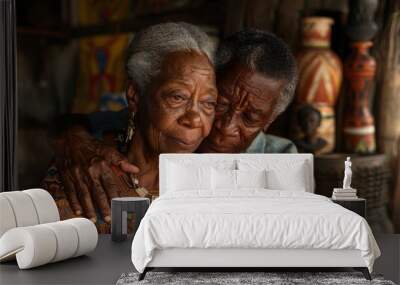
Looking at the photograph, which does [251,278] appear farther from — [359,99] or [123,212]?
[359,99]

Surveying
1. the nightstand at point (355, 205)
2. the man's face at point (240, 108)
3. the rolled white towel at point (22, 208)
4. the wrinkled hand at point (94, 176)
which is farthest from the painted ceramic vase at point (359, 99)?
the rolled white towel at point (22, 208)

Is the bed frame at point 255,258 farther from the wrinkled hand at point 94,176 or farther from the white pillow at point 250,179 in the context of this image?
the wrinkled hand at point 94,176

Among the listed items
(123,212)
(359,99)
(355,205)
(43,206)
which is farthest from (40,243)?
(359,99)

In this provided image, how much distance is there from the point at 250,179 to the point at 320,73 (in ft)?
5.73

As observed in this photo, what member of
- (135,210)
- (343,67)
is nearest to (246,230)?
(135,210)

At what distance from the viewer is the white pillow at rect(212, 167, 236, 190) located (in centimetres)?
700

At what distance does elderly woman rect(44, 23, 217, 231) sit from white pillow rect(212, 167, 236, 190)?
1.01m

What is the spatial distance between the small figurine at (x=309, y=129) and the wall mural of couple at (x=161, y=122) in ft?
0.54

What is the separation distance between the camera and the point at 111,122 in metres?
8.04

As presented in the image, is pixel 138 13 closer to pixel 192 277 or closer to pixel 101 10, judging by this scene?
pixel 101 10

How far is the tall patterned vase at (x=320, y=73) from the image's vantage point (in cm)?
798

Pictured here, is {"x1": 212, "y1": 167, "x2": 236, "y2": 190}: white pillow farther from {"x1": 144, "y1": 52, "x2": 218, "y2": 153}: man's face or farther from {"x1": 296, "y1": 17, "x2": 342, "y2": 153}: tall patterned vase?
{"x1": 296, "y1": 17, "x2": 342, "y2": 153}: tall patterned vase

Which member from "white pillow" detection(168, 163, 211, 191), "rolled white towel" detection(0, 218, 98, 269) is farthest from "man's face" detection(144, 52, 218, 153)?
"rolled white towel" detection(0, 218, 98, 269)

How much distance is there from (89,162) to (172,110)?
44.2 inches
